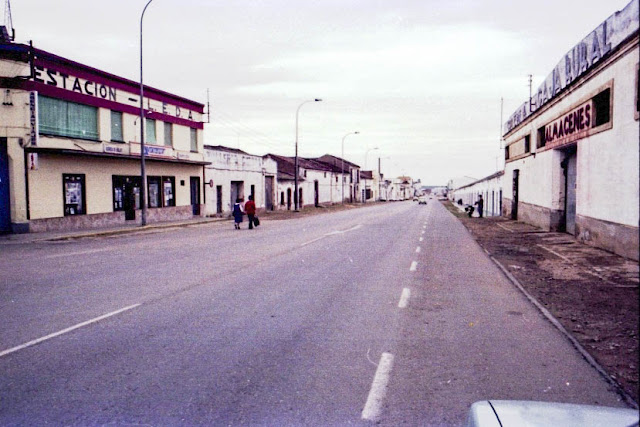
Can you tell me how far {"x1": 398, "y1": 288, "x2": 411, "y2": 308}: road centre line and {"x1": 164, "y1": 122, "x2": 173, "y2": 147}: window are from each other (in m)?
28.4

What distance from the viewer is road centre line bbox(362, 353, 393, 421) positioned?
14.6ft

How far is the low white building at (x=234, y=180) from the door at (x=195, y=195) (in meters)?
0.87

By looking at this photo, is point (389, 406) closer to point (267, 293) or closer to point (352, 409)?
point (352, 409)

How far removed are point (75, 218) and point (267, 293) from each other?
793 inches

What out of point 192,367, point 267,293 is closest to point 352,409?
point 192,367

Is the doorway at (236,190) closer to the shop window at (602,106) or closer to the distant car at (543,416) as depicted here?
the shop window at (602,106)

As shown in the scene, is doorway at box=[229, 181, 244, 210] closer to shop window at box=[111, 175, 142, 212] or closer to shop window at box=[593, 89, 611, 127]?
shop window at box=[111, 175, 142, 212]

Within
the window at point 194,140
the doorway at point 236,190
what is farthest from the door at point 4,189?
the doorway at point 236,190

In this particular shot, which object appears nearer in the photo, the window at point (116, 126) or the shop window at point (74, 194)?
the shop window at point (74, 194)

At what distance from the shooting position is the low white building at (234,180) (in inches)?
1610

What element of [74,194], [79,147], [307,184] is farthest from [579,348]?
[307,184]

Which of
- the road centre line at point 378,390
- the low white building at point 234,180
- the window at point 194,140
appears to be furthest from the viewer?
the low white building at point 234,180

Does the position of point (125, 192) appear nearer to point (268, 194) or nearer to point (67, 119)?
point (67, 119)

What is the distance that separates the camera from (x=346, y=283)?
10797 millimetres
